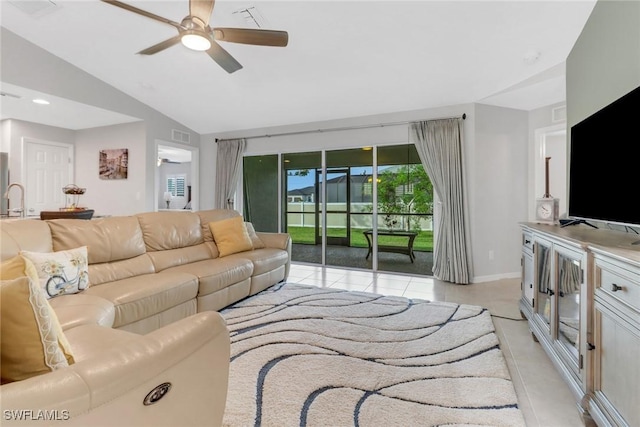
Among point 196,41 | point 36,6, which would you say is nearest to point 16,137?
point 36,6

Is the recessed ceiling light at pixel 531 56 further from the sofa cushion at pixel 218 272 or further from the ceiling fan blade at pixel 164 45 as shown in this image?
the sofa cushion at pixel 218 272

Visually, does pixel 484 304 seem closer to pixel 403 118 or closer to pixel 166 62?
pixel 403 118

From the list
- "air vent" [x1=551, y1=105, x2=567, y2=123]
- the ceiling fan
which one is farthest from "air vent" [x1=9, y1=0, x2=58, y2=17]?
"air vent" [x1=551, y1=105, x2=567, y2=123]

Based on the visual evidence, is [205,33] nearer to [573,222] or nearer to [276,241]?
[276,241]

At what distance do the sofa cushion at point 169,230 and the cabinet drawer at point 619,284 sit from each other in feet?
11.2

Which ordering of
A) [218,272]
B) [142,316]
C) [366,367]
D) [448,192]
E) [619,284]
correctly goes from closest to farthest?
[619,284] → [366,367] → [142,316] → [218,272] → [448,192]

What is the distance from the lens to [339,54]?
11.2 ft

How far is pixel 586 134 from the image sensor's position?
2.07 m

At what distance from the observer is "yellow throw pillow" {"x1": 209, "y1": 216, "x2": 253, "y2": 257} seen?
354 cm

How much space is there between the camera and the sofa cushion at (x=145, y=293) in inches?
80.7

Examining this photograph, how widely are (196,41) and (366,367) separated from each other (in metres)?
2.74

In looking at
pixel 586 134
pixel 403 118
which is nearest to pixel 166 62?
pixel 403 118

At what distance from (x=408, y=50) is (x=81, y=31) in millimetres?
3769

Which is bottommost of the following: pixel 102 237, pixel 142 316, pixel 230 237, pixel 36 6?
pixel 142 316
